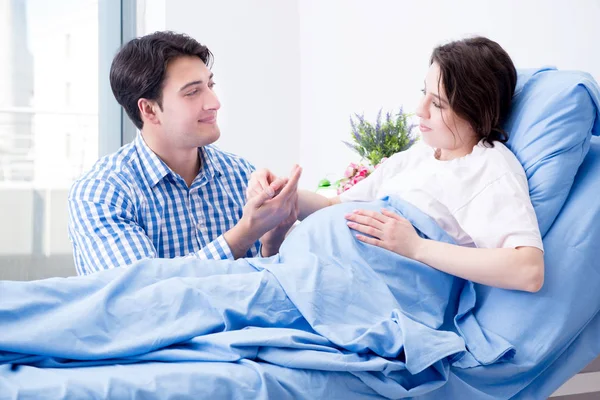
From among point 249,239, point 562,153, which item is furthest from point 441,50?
point 249,239

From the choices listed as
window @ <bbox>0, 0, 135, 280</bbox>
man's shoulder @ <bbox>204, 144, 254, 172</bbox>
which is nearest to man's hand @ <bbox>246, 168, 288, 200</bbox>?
man's shoulder @ <bbox>204, 144, 254, 172</bbox>

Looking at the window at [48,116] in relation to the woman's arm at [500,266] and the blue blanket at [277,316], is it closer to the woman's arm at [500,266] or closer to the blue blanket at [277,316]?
the blue blanket at [277,316]

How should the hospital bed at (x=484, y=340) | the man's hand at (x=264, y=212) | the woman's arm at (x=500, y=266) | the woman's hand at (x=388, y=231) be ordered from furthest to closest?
the man's hand at (x=264, y=212) < the woman's hand at (x=388, y=231) < the woman's arm at (x=500, y=266) < the hospital bed at (x=484, y=340)

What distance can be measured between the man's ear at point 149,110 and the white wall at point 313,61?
1.24 metres

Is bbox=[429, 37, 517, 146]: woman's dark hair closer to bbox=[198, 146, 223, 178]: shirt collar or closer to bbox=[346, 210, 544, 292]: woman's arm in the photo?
bbox=[346, 210, 544, 292]: woman's arm

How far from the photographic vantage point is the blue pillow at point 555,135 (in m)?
1.54

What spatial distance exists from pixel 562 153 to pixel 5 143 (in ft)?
9.25

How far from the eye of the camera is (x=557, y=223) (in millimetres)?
1535

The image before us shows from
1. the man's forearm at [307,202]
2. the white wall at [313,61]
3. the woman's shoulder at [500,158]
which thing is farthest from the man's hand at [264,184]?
the white wall at [313,61]

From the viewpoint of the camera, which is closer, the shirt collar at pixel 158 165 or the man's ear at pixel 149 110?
the shirt collar at pixel 158 165

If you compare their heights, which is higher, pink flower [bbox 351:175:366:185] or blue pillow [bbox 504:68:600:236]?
blue pillow [bbox 504:68:600:236]

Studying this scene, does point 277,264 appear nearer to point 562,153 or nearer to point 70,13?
point 562,153

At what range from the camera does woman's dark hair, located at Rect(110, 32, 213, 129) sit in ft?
7.04

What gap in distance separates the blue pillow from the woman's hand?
0.90ft
